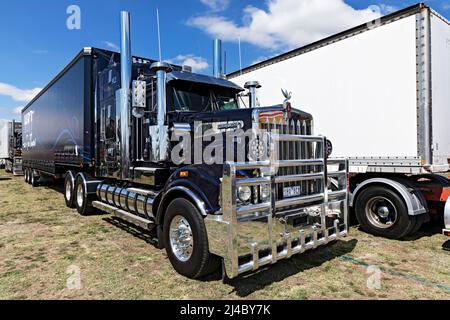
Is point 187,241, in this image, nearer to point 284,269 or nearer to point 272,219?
point 272,219

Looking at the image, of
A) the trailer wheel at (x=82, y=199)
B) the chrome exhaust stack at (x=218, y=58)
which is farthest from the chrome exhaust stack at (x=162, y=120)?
the trailer wheel at (x=82, y=199)

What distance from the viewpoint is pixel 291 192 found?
4188mm

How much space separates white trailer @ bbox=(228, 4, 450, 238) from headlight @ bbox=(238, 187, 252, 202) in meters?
3.41

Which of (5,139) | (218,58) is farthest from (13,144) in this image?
(218,58)

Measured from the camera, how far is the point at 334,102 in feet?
22.3

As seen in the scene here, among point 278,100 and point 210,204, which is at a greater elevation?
point 278,100

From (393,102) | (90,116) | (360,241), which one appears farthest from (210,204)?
(90,116)

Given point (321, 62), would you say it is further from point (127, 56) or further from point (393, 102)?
point (127, 56)

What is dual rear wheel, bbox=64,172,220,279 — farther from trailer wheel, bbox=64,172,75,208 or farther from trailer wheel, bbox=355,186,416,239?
trailer wheel, bbox=64,172,75,208

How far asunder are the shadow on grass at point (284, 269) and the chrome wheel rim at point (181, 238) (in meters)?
0.66

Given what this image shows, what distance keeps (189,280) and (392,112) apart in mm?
4564

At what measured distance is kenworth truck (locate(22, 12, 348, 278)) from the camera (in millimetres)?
3594

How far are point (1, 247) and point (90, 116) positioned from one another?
355 cm

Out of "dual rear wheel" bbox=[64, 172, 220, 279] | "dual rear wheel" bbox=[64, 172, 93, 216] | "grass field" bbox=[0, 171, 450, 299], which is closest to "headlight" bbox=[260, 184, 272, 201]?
"dual rear wheel" bbox=[64, 172, 220, 279]
